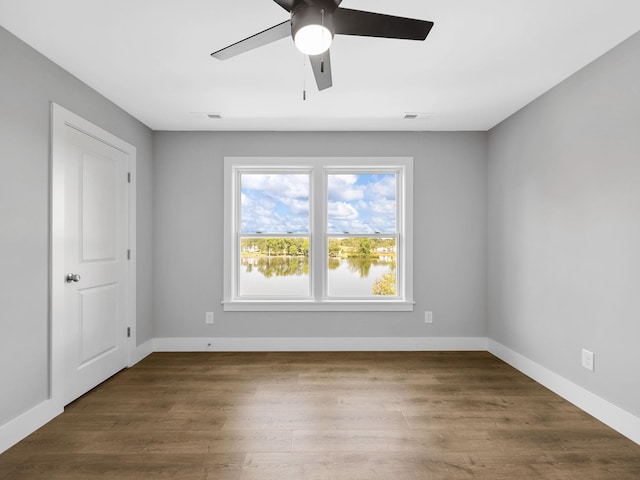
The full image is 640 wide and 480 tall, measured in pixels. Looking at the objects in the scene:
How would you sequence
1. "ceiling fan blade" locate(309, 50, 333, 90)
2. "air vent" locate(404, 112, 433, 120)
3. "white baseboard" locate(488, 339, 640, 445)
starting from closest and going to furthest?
"ceiling fan blade" locate(309, 50, 333, 90)
"white baseboard" locate(488, 339, 640, 445)
"air vent" locate(404, 112, 433, 120)

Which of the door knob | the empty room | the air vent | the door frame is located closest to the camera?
the empty room

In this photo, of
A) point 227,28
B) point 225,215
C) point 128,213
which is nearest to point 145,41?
point 227,28

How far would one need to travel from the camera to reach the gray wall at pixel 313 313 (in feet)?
13.9

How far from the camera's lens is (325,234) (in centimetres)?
432

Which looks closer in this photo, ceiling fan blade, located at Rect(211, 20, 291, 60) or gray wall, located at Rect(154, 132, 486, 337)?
ceiling fan blade, located at Rect(211, 20, 291, 60)

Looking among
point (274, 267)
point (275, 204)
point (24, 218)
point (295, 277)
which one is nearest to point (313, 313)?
point (295, 277)

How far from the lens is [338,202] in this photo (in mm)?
4379

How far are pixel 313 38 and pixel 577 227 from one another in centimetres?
245

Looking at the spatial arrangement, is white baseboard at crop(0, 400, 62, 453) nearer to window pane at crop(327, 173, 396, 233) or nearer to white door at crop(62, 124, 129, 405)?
white door at crop(62, 124, 129, 405)

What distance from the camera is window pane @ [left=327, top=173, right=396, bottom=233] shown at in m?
4.38

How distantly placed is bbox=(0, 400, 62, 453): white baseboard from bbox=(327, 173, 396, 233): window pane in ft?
9.56

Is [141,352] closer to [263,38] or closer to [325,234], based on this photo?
[325,234]

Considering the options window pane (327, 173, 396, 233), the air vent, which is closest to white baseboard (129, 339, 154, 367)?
window pane (327, 173, 396, 233)

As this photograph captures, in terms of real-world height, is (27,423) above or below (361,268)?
below
